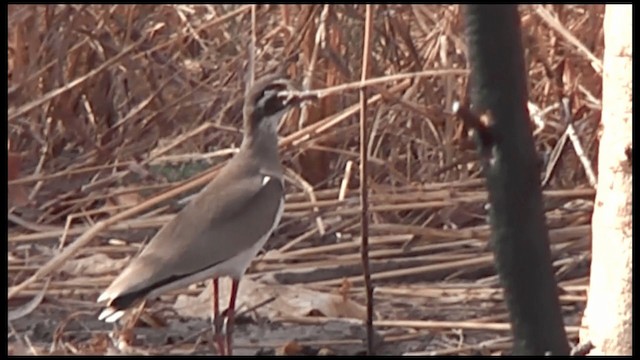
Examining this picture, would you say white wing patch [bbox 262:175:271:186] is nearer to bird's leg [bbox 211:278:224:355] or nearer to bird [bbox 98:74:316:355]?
bird [bbox 98:74:316:355]

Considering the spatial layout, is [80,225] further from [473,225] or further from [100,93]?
[473,225]

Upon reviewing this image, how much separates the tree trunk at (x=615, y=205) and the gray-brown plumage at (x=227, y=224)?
216 cm

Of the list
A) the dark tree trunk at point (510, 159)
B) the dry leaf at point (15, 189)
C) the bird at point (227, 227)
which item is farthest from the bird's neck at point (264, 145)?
the dark tree trunk at point (510, 159)

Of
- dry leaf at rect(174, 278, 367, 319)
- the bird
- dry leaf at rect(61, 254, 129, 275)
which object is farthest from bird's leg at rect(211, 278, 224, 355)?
dry leaf at rect(61, 254, 129, 275)

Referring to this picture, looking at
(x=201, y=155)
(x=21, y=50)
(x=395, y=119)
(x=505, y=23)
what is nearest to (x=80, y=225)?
(x=201, y=155)

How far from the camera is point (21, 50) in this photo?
5.66 meters

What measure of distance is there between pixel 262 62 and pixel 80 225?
1.00 meters

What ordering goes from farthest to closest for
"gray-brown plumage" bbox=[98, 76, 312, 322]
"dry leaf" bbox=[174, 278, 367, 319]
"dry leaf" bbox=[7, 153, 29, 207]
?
"dry leaf" bbox=[7, 153, 29, 207], "dry leaf" bbox=[174, 278, 367, 319], "gray-brown plumage" bbox=[98, 76, 312, 322]

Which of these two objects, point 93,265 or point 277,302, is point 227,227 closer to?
point 277,302

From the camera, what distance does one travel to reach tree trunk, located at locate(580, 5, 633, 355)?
1.65 metres

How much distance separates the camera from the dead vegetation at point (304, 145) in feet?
15.0

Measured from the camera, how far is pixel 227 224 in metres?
4.26

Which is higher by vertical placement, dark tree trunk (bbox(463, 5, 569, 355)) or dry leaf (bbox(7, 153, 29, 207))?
dark tree trunk (bbox(463, 5, 569, 355))

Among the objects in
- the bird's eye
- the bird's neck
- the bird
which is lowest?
the bird
